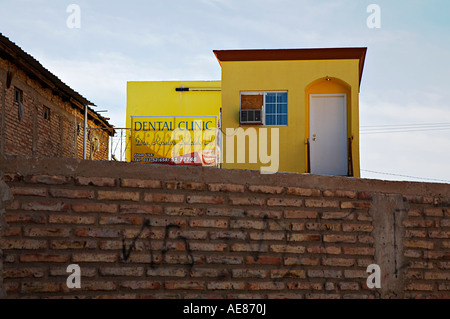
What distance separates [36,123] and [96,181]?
12.2 meters

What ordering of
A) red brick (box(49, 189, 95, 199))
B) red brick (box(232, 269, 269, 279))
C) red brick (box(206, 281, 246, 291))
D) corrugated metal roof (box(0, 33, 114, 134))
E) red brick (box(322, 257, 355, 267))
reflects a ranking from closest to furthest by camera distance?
1. red brick (box(49, 189, 95, 199))
2. red brick (box(206, 281, 246, 291))
3. red brick (box(232, 269, 269, 279))
4. red brick (box(322, 257, 355, 267))
5. corrugated metal roof (box(0, 33, 114, 134))


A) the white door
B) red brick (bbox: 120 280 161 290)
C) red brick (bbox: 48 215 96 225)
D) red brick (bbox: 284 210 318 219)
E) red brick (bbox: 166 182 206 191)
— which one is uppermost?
the white door

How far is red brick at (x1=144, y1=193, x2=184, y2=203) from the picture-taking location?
19.1 ft

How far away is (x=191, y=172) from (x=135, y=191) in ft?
2.09

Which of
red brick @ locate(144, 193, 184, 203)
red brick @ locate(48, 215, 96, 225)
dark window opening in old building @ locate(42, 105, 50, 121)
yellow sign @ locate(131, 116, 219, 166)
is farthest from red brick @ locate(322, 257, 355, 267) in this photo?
yellow sign @ locate(131, 116, 219, 166)

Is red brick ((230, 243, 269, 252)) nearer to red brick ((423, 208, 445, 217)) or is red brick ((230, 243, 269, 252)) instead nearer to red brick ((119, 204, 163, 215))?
red brick ((119, 204, 163, 215))

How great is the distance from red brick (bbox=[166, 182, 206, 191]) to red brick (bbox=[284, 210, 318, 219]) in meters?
0.99

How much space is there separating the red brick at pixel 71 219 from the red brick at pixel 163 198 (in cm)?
58

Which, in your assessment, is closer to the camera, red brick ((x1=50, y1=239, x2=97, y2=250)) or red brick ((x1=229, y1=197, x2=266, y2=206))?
red brick ((x1=50, y1=239, x2=97, y2=250))

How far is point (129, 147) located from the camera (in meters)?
21.4

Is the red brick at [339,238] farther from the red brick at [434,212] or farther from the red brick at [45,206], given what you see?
the red brick at [45,206]

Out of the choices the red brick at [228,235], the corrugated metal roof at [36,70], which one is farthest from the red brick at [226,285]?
the corrugated metal roof at [36,70]

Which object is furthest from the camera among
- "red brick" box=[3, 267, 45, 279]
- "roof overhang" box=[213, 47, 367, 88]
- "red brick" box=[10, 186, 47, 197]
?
"roof overhang" box=[213, 47, 367, 88]

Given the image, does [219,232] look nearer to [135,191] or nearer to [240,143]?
[135,191]
